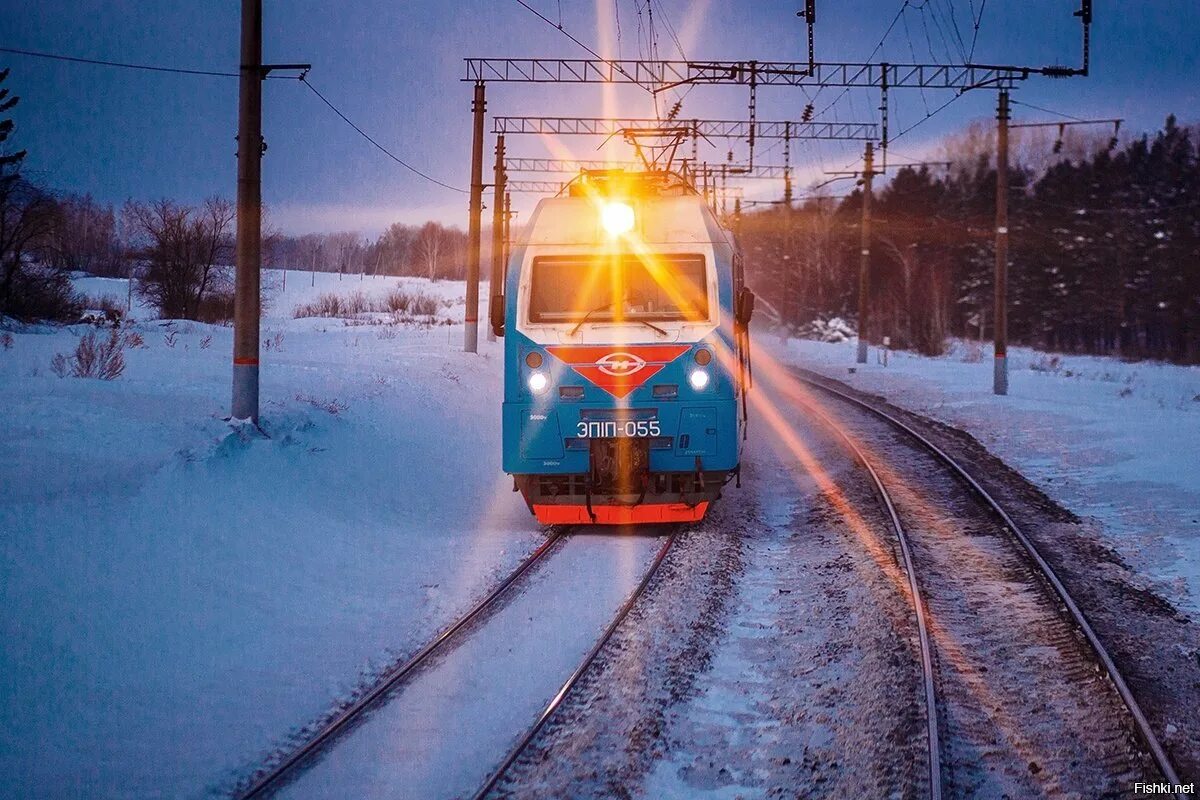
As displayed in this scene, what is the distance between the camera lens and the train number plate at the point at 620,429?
8.95 metres

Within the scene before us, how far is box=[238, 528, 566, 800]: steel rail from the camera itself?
4.43 m

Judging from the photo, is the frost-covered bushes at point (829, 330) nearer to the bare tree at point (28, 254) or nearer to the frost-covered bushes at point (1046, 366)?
the frost-covered bushes at point (1046, 366)

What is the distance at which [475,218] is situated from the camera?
77.1ft

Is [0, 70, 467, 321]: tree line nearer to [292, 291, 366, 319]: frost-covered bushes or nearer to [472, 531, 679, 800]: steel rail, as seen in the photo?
[292, 291, 366, 319]: frost-covered bushes

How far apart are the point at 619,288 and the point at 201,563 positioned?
15.3ft

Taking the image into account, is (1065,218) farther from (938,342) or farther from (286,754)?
(286,754)

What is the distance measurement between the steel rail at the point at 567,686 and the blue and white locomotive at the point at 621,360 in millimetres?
1113

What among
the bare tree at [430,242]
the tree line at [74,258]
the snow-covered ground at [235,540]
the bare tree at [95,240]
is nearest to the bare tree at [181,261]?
the tree line at [74,258]

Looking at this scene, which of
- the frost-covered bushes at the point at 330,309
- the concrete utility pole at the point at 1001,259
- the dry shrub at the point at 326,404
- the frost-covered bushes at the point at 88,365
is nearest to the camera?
the dry shrub at the point at 326,404

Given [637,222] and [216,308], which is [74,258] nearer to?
[216,308]

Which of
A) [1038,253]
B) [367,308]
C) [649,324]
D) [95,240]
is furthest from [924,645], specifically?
[95,240]

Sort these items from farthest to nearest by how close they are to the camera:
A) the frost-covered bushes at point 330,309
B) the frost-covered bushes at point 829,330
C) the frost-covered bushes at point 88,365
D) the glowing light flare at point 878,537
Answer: the frost-covered bushes at point 829,330
the frost-covered bushes at point 330,309
the frost-covered bushes at point 88,365
the glowing light flare at point 878,537

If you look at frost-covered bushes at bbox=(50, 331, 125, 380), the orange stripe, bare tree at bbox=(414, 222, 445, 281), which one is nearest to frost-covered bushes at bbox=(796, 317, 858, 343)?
frost-covered bushes at bbox=(50, 331, 125, 380)

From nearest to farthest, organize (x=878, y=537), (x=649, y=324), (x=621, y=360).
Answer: (x=621, y=360) → (x=649, y=324) → (x=878, y=537)
